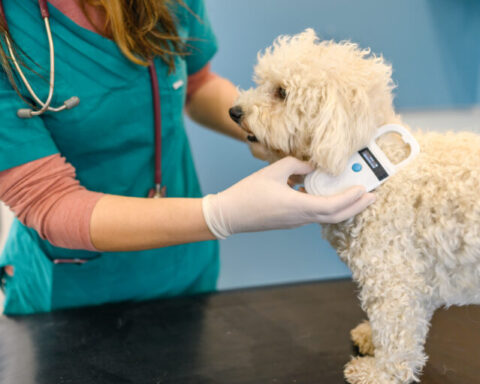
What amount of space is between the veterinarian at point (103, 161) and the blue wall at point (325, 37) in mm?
545

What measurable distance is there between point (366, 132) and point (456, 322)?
21.2 inches

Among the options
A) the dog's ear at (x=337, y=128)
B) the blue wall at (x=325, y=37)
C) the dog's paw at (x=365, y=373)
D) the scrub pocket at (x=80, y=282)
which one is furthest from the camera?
the blue wall at (x=325, y=37)

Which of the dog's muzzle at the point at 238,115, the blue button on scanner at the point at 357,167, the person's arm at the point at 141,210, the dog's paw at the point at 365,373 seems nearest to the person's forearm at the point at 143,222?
the person's arm at the point at 141,210

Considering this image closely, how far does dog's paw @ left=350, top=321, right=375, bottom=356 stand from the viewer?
2.90ft

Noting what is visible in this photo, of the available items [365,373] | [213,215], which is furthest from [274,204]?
[365,373]

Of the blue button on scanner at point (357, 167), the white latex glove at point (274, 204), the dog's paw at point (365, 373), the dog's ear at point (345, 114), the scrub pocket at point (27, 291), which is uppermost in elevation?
the dog's ear at point (345, 114)

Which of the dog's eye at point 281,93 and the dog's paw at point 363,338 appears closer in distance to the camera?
the dog's eye at point 281,93

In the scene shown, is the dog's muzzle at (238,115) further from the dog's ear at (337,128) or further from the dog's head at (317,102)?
the dog's ear at (337,128)

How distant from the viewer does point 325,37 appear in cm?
162

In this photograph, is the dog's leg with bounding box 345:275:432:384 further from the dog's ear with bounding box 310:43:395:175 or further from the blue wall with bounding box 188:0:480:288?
the blue wall with bounding box 188:0:480:288

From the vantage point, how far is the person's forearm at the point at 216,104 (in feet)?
3.74

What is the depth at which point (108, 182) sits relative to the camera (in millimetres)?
961

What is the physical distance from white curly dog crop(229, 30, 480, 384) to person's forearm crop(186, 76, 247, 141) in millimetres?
340

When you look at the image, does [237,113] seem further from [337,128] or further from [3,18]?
[3,18]
